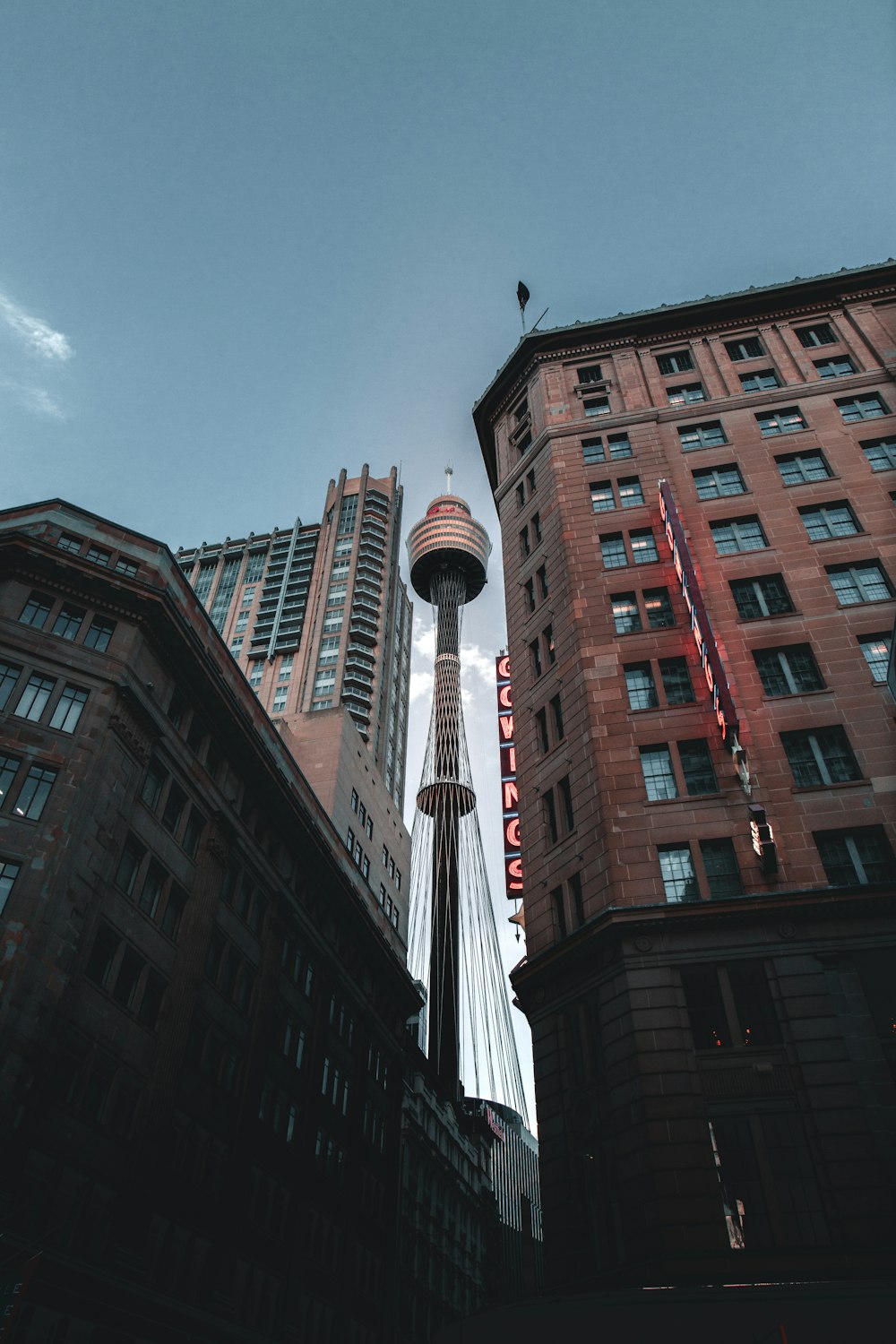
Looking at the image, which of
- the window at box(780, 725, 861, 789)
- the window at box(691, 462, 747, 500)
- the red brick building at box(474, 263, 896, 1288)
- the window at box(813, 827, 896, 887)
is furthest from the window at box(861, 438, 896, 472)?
the window at box(813, 827, 896, 887)

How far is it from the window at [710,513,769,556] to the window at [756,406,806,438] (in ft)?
21.3

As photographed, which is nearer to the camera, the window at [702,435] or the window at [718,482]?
the window at [718,482]

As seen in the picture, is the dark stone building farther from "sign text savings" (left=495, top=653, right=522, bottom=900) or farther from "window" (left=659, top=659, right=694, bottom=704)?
"window" (left=659, top=659, right=694, bottom=704)

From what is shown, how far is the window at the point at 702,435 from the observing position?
151 feet

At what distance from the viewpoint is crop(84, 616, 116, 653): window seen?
121 feet

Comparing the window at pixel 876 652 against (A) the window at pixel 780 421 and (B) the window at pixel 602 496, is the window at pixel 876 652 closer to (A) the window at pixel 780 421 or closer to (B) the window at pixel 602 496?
(B) the window at pixel 602 496

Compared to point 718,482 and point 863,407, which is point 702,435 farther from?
point 863,407

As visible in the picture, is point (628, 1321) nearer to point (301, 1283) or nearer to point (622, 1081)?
point (622, 1081)

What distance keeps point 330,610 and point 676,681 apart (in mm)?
101113

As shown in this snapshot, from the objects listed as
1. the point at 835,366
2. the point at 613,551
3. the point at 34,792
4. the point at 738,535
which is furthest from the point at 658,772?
the point at 835,366

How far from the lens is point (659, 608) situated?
39469mm

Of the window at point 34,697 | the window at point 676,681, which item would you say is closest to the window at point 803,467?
the window at point 676,681

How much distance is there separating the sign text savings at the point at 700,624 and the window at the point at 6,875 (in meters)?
24.1

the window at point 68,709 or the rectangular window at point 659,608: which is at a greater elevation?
the rectangular window at point 659,608
